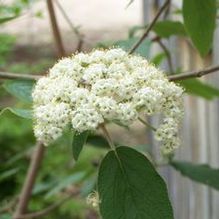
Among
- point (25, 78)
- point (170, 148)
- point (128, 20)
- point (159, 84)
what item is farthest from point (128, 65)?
point (128, 20)

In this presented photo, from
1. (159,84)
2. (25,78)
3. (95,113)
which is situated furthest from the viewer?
(25,78)

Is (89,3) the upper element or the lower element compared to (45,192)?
upper

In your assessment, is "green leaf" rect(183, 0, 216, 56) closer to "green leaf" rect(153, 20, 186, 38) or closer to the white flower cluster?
the white flower cluster

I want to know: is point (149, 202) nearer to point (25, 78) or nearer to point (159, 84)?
point (159, 84)

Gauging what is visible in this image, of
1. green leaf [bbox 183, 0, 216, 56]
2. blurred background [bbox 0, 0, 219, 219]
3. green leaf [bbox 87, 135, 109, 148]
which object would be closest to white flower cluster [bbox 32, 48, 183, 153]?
blurred background [bbox 0, 0, 219, 219]

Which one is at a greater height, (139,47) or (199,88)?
(139,47)

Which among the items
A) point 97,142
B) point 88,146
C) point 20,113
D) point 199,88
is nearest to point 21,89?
point 20,113

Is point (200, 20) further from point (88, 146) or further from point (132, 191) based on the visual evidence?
point (88, 146)
